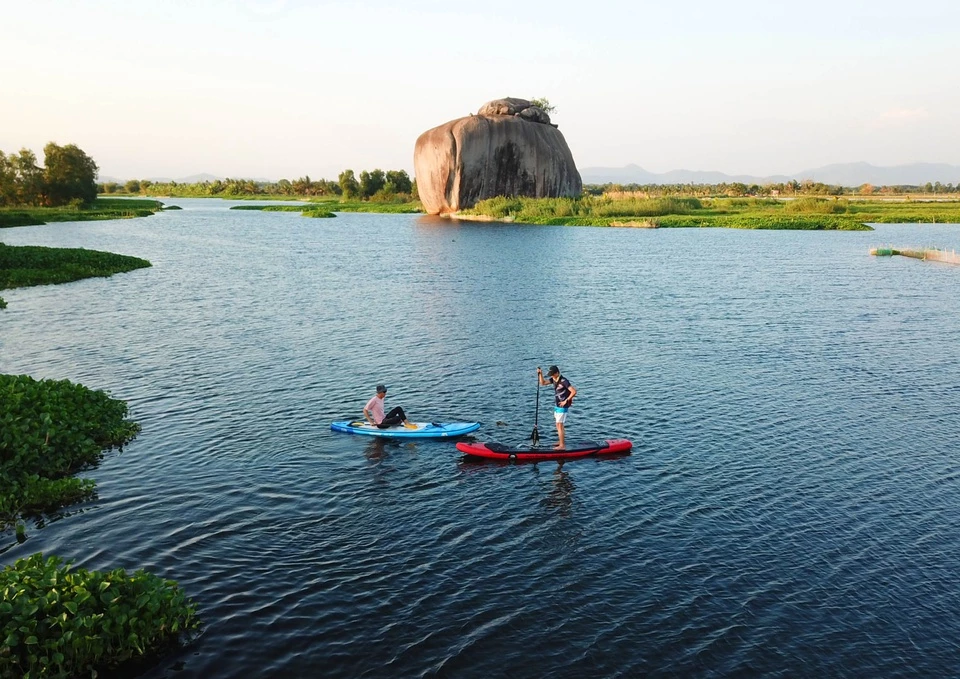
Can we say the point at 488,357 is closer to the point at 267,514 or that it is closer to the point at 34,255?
the point at 267,514

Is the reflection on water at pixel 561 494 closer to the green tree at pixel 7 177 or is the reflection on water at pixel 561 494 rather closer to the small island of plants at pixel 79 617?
the small island of plants at pixel 79 617

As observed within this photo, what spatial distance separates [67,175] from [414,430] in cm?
13815

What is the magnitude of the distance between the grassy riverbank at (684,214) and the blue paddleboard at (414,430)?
321 ft

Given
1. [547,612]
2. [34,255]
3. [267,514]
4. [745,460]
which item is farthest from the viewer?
[34,255]

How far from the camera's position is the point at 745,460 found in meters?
23.3

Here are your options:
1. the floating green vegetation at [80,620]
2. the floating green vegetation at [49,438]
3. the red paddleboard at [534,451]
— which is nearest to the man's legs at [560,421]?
the red paddleboard at [534,451]

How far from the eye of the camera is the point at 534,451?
76.6 feet

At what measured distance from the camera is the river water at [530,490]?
14.5 meters

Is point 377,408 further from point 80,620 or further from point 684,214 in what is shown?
point 684,214

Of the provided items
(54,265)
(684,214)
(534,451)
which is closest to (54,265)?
(54,265)

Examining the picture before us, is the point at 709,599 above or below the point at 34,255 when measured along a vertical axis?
below

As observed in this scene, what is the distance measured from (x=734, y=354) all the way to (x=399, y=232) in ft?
267

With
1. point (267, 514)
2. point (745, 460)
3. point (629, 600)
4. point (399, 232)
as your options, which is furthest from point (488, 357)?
point (399, 232)

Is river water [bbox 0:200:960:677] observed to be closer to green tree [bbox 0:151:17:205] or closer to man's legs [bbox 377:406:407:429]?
man's legs [bbox 377:406:407:429]
